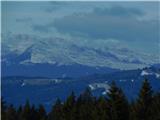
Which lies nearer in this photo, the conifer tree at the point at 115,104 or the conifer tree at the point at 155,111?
the conifer tree at the point at 115,104

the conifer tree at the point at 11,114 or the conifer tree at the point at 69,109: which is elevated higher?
the conifer tree at the point at 69,109

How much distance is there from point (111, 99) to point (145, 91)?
5.20 m

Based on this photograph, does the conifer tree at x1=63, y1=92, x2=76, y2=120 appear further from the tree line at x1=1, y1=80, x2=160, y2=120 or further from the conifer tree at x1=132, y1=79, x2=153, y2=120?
the conifer tree at x1=132, y1=79, x2=153, y2=120

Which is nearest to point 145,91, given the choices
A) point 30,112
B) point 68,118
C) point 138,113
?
point 138,113

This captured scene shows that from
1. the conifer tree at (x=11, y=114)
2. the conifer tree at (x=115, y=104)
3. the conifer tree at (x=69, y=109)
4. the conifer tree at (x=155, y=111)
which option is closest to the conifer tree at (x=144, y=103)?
the conifer tree at (x=155, y=111)

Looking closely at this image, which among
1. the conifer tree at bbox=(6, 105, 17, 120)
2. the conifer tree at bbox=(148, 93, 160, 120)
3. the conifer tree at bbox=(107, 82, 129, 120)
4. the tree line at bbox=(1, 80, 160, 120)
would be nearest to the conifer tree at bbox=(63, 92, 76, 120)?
the tree line at bbox=(1, 80, 160, 120)

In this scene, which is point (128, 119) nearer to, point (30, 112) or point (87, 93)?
point (30, 112)

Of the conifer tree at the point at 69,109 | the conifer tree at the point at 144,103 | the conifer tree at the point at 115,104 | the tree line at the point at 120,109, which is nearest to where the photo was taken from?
the conifer tree at the point at 115,104

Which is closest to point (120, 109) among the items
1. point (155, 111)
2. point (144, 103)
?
point (144, 103)

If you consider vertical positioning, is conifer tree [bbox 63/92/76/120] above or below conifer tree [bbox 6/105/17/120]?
above

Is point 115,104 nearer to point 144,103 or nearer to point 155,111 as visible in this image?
point 144,103

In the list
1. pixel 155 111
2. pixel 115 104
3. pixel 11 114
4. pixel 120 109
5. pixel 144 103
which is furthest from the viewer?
pixel 11 114

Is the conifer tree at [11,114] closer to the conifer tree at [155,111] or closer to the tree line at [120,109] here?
the tree line at [120,109]

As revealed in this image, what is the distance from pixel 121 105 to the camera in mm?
49469
